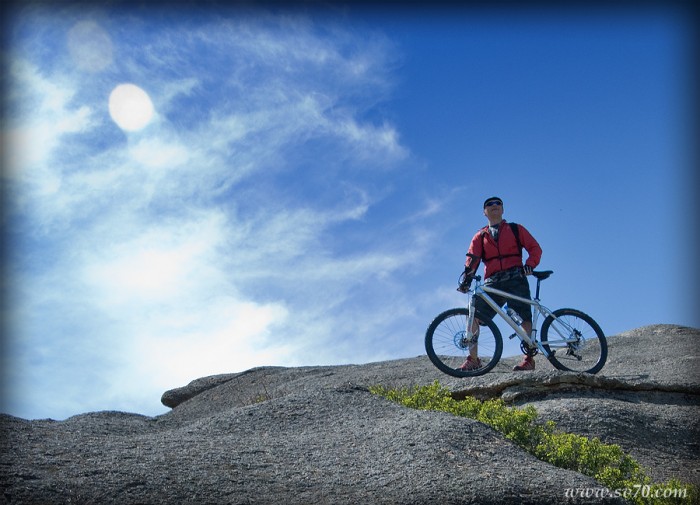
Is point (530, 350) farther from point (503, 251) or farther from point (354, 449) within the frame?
point (354, 449)

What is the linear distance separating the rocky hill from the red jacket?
176cm

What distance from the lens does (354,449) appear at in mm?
7230

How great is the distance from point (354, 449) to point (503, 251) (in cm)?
541

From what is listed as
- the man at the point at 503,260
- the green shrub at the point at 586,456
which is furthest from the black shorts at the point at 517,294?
the green shrub at the point at 586,456

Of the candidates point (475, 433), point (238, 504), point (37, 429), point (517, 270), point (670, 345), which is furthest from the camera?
point (670, 345)

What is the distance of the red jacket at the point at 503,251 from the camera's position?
11.7 metres

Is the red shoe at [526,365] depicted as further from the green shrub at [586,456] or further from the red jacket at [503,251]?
the green shrub at [586,456]

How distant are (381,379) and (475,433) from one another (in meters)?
4.58

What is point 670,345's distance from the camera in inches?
556

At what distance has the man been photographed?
1155cm

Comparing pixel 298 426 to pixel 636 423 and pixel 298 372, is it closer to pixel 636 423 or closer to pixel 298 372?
pixel 636 423

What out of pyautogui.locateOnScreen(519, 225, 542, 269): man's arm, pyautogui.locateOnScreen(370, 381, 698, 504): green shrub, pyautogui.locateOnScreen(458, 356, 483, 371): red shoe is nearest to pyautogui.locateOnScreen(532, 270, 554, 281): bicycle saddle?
pyautogui.locateOnScreen(519, 225, 542, 269): man's arm

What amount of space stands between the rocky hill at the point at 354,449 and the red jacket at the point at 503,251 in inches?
69.3

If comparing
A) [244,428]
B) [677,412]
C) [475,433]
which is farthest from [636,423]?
[244,428]
